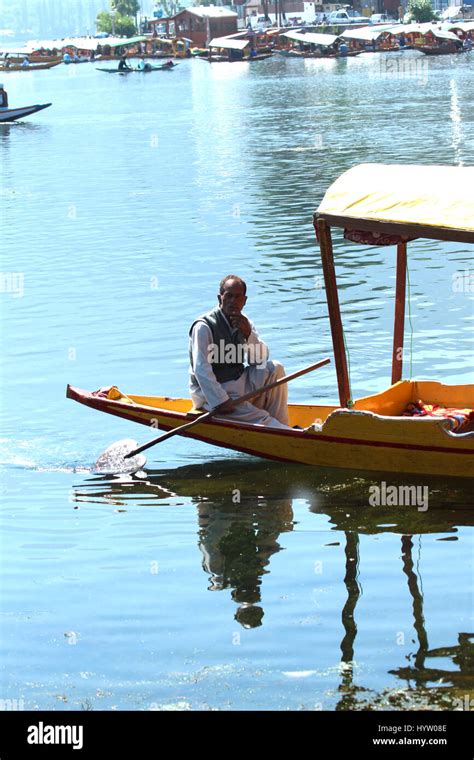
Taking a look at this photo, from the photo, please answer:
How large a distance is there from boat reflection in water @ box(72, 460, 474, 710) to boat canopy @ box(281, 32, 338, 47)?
8855cm

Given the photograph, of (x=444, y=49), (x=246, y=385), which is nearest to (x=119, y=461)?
(x=246, y=385)

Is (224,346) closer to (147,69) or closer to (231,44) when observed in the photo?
(147,69)

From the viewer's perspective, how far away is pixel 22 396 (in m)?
12.0

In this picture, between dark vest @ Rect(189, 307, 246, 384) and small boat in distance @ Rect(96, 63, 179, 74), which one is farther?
small boat in distance @ Rect(96, 63, 179, 74)

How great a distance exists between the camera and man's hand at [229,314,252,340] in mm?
8820

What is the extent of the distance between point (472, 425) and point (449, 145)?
23.4 meters

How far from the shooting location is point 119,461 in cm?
981

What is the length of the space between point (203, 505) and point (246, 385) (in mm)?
954

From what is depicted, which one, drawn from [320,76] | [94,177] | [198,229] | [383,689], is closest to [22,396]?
[383,689]

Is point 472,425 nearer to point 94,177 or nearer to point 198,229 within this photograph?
point 198,229
